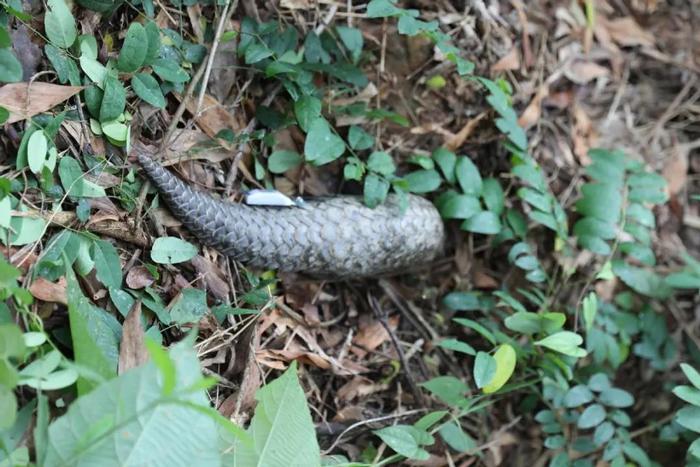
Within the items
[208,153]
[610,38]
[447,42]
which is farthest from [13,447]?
[610,38]

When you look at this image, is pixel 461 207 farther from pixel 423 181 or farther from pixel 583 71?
pixel 583 71

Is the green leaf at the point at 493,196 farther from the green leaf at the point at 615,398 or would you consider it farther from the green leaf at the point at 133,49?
the green leaf at the point at 133,49

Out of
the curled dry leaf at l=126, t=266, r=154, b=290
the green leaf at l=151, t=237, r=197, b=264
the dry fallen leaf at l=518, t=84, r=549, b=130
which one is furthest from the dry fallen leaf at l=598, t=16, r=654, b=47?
the curled dry leaf at l=126, t=266, r=154, b=290

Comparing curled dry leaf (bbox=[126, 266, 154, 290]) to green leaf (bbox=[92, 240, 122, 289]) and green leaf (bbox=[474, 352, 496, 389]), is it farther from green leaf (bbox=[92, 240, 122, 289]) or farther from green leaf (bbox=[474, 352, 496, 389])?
green leaf (bbox=[474, 352, 496, 389])

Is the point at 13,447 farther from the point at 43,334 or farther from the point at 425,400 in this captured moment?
the point at 425,400

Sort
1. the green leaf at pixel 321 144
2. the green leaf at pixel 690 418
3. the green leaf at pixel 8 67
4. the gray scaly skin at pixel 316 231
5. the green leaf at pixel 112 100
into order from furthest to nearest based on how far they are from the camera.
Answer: the green leaf at pixel 321 144, the green leaf at pixel 690 418, the gray scaly skin at pixel 316 231, the green leaf at pixel 112 100, the green leaf at pixel 8 67

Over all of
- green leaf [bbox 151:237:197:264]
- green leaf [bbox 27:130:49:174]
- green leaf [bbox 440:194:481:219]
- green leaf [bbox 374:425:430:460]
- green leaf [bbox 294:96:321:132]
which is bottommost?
green leaf [bbox 374:425:430:460]

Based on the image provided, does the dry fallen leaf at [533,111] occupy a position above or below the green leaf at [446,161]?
above

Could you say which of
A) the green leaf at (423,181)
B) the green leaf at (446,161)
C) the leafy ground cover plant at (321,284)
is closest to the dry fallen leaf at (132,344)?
the leafy ground cover plant at (321,284)
